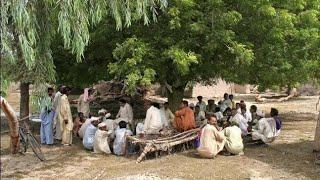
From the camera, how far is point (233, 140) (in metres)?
11.8

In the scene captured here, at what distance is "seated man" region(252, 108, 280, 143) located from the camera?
1312cm

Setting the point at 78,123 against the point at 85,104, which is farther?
the point at 85,104

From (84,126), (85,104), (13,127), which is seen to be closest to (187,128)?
(84,126)

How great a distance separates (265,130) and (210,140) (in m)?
2.23

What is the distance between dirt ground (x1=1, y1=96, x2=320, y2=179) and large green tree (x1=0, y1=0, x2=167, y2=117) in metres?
2.96

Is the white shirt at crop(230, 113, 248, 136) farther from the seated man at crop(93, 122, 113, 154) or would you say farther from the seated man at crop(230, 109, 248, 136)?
the seated man at crop(93, 122, 113, 154)

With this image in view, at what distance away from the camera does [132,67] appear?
1223cm

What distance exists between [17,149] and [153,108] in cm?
354

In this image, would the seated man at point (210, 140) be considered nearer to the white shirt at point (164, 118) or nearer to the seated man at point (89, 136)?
the white shirt at point (164, 118)

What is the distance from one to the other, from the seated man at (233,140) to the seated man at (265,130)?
1.31m

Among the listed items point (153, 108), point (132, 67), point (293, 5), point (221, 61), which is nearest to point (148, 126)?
point (153, 108)

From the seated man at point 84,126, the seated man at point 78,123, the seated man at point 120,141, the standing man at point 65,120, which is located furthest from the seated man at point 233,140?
the seated man at point 78,123

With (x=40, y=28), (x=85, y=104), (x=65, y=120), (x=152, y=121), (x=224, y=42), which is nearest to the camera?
(x=40, y=28)

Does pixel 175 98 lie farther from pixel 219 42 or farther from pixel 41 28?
pixel 41 28
